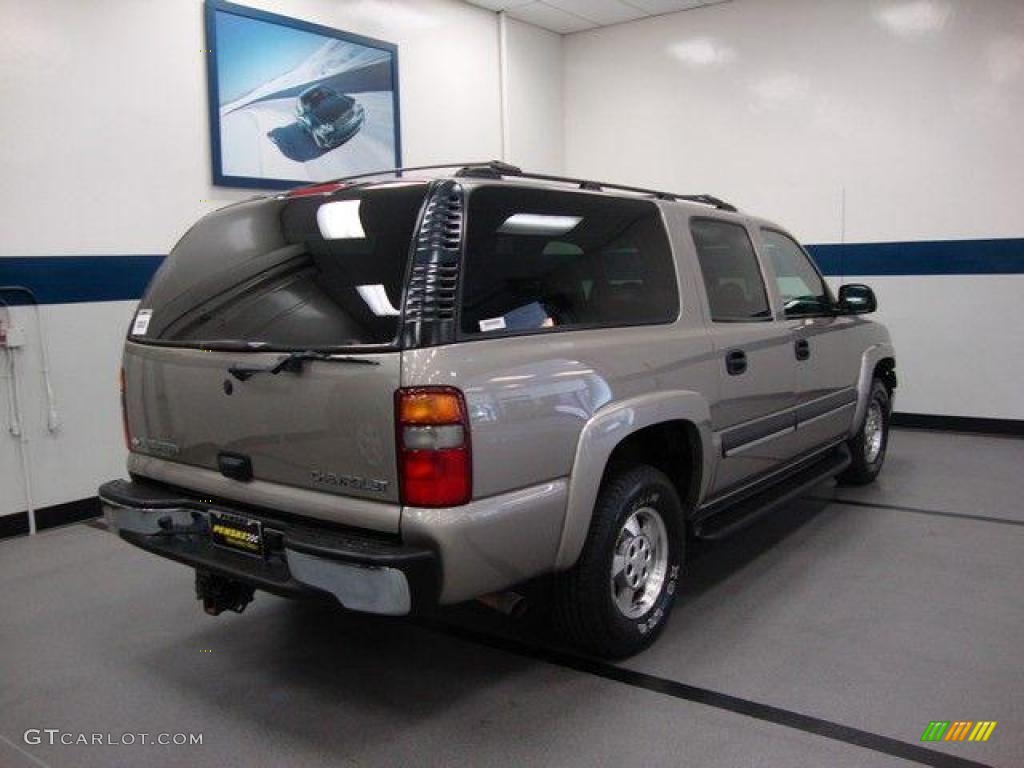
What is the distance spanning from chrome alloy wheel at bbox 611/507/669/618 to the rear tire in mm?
2385

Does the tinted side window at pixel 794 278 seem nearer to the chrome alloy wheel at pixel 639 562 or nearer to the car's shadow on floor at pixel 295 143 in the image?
the chrome alloy wheel at pixel 639 562

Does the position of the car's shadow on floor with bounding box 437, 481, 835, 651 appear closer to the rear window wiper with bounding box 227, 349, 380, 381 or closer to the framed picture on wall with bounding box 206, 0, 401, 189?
the rear window wiper with bounding box 227, 349, 380, 381

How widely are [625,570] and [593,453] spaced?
1.87ft

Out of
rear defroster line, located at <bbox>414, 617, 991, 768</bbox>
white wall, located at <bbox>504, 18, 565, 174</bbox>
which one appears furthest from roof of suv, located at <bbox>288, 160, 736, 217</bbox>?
white wall, located at <bbox>504, 18, 565, 174</bbox>

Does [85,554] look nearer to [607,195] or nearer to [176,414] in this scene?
[176,414]

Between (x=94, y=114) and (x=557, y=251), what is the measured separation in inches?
137

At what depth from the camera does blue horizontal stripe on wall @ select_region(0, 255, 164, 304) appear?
177 inches

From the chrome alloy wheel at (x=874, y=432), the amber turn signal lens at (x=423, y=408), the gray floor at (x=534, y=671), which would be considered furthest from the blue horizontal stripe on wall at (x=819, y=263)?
the amber turn signal lens at (x=423, y=408)

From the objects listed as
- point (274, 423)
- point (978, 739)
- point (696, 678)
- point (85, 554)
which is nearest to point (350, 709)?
point (274, 423)

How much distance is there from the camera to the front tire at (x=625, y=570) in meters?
2.68

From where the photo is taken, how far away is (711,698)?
2668mm

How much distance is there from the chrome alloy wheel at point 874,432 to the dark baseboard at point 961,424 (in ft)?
6.44

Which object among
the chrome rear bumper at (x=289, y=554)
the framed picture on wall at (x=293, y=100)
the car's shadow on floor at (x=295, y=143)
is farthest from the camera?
the car's shadow on floor at (x=295, y=143)

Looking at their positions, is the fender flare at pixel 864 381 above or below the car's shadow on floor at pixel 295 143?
below
